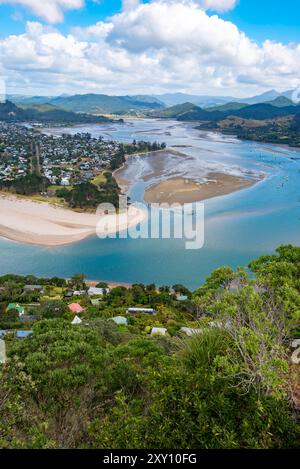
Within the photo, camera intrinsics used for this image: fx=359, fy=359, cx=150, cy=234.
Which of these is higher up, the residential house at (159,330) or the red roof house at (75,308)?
the residential house at (159,330)

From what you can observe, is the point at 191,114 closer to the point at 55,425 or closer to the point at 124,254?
the point at 124,254

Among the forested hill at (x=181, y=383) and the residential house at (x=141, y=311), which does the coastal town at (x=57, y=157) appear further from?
the forested hill at (x=181, y=383)

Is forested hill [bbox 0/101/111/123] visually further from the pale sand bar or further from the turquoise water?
the turquoise water

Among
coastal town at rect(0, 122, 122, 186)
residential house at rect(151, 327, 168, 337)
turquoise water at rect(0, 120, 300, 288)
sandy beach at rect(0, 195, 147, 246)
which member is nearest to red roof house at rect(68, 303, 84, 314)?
residential house at rect(151, 327, 168, 337)

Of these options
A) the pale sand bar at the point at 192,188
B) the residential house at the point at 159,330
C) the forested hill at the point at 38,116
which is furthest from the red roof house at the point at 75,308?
the forested hill at the point at 38,116

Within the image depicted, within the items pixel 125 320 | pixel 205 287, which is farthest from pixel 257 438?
pixel 125 320

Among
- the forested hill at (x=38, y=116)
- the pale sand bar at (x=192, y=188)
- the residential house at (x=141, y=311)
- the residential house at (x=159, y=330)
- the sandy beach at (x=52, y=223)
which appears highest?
the forested hill at (x=38, y=116)

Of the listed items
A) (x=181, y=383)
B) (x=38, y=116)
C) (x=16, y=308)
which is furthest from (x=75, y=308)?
(x=38, y=116)
